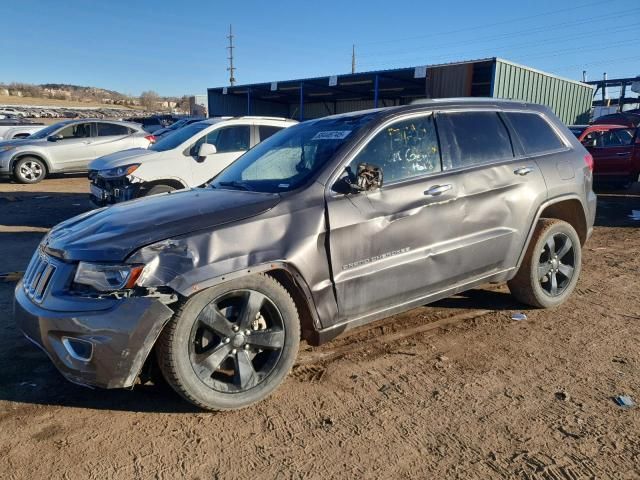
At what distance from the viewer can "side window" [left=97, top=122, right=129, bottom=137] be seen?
14648 mm

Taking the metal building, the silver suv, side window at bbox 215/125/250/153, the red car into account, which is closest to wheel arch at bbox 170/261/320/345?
side window at bbox 215/125/250/153

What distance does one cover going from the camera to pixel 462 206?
3832 mm

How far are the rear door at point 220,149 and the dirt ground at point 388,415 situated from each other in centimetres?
444

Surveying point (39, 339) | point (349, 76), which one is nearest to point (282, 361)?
point (39, 339)

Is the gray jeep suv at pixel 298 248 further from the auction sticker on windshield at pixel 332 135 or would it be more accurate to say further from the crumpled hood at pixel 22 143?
the crumpled hood at pixel 22 143

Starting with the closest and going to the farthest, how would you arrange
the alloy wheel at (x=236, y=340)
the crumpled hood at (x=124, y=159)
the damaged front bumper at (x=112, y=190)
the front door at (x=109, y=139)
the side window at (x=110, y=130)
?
the alloy wheel at (x=236, y=340)
the damaged front bumper at (x=112, y=190)
the crumpled hood at (x=124, y=159)
the front door at (x=109, y=139)
the side window at (x=110, y=130)

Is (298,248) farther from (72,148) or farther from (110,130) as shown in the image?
(110,130)

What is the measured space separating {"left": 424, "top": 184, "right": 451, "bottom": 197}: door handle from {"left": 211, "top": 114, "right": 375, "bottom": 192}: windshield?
0.68 m

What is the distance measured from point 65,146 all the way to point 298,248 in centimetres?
1326

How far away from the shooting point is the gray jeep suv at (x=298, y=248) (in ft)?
8.96

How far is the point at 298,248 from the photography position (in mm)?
3084

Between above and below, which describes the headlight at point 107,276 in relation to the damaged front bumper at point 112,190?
above

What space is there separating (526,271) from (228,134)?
586 centimetres

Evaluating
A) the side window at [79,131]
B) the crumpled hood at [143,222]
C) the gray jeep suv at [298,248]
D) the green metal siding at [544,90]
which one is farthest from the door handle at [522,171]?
the side window at [79,131]
